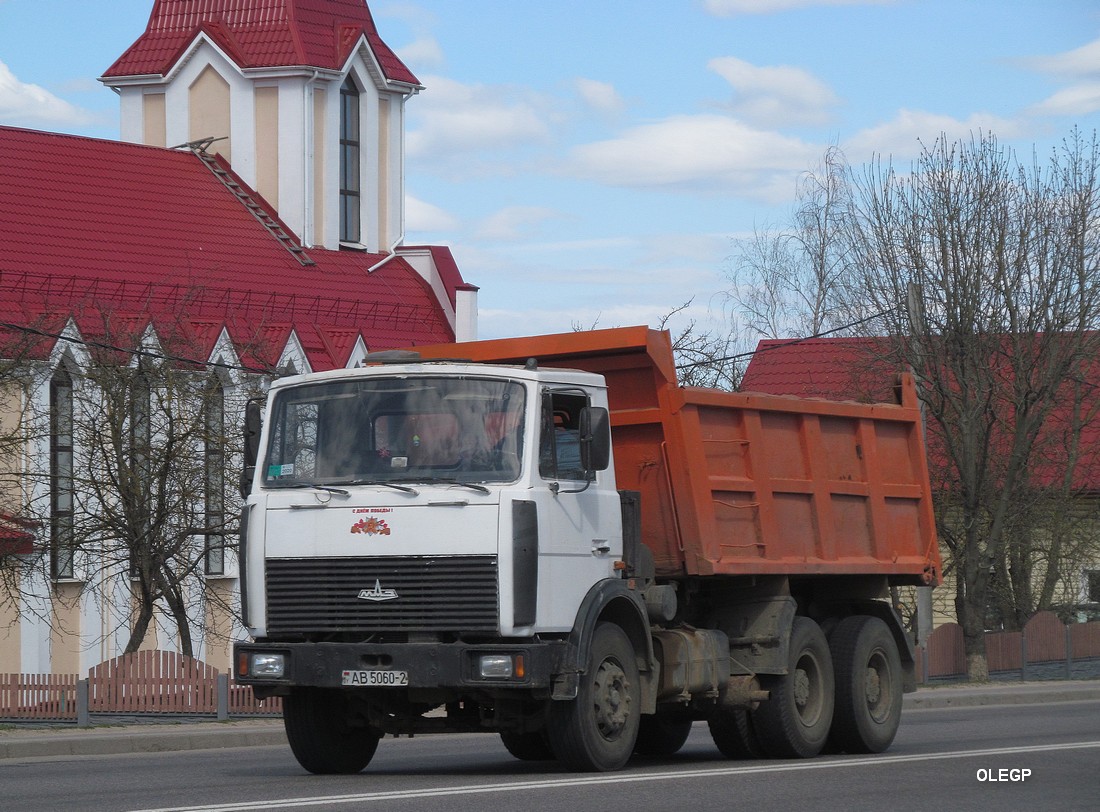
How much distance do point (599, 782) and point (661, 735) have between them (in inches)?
168

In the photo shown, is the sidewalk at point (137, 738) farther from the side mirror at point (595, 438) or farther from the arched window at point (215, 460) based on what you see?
the side mirror at point (595, 438)

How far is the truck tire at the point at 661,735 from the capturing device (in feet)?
53.8

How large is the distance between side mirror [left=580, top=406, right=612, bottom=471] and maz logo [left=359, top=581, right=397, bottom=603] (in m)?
1.63

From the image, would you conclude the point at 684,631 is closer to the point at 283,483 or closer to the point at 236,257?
the point at 283,483

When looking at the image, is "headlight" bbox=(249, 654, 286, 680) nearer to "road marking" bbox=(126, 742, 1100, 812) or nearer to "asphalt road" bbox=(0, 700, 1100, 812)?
"asphalt road" bbox=(0, 700, 1100, 812)

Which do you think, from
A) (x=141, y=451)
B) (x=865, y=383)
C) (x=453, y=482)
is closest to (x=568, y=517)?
(x=453, y=482)

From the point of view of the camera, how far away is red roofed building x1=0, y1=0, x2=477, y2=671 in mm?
39531

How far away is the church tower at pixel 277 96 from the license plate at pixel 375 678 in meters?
37.2

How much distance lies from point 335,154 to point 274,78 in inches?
102

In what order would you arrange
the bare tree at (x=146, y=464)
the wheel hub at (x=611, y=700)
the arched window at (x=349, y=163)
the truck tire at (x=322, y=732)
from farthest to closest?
the arched window at (x=349, y=163) < the bare tree at (x=146, y=464) < the truck tire at (x=322, y=732) < the wheel hub at (x=611, y=700)

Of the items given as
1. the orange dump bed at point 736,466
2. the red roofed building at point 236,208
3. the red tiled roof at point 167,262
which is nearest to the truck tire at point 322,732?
the orange dump bed at point 736,466

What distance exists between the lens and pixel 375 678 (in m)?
12.6

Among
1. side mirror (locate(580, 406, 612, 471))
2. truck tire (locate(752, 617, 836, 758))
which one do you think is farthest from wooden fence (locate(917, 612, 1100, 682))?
side mirror (locate(580, 406, 612, 471))

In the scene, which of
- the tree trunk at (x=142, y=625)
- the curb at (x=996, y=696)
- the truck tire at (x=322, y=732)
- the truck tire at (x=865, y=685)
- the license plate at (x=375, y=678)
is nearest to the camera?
the license plate at (x=375, y=678)
